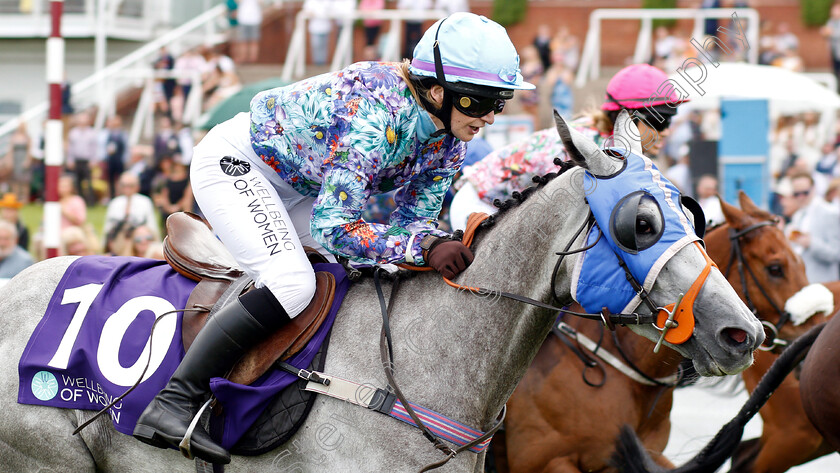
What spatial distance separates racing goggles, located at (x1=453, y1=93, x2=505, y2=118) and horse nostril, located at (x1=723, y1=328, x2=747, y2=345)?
111 cm

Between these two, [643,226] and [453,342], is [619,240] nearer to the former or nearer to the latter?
[643,226]

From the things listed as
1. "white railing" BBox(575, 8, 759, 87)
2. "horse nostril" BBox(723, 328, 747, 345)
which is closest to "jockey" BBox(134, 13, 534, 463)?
"horse nostril" BBox(723, 328, 747, 345)

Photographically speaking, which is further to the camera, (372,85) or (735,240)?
(735,240)

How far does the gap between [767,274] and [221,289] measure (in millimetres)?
3268

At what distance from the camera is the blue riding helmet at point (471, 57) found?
10.3 ft

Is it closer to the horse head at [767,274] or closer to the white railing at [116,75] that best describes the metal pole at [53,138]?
the horse head at [767,274]

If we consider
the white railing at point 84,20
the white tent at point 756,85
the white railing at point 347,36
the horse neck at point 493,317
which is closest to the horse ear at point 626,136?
the horse neck at point 493,317

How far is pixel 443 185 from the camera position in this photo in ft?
11.9

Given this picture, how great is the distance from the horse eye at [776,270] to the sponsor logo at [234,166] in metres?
3.24

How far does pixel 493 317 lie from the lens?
316 cm

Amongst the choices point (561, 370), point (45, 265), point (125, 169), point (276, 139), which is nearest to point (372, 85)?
point (276, 139)

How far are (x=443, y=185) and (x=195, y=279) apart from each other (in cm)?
104

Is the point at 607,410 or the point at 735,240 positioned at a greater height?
the point at 735,240

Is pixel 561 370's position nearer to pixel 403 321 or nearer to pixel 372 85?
pixel 403 321
